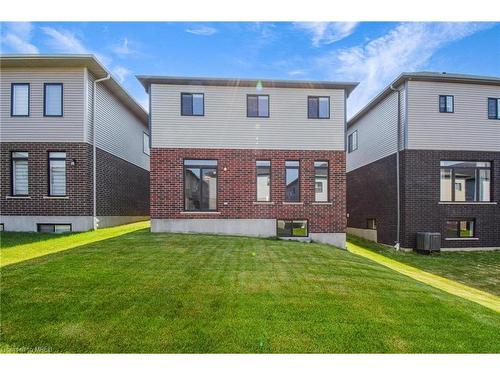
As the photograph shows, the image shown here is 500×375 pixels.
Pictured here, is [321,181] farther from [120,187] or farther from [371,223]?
[120,187]

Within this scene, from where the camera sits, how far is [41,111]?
12055mm

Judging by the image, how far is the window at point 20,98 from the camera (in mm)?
12094

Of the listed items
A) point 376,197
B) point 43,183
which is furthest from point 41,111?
point 376,197

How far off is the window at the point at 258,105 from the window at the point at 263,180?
79.6 inches

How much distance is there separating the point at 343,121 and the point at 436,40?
406cm

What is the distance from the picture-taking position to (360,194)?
1744 centimetres

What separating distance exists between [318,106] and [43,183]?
38.7 feet

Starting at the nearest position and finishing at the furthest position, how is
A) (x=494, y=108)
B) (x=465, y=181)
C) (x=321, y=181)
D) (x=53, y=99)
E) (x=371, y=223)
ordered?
(x=53, y=99) → (x=321, y=181) → (x=465, y=181) → (x=494, y=108) → (x=371, y=223)

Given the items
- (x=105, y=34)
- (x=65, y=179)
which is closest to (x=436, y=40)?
(x=105, y=34)

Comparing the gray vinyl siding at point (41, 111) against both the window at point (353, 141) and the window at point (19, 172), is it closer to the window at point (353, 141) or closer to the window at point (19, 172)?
the window at point (19, 172)

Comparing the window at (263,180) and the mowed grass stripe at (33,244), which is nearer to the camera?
the mowed grass stripe at (33,244)

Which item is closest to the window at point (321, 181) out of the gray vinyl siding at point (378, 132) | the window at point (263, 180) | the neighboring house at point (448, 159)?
the window at point (263, 180)

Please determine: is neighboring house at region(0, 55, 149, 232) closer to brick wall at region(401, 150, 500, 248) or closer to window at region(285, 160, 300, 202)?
window at region(285, 160, 300, 202)

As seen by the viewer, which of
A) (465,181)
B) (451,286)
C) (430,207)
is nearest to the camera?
(451,286)
